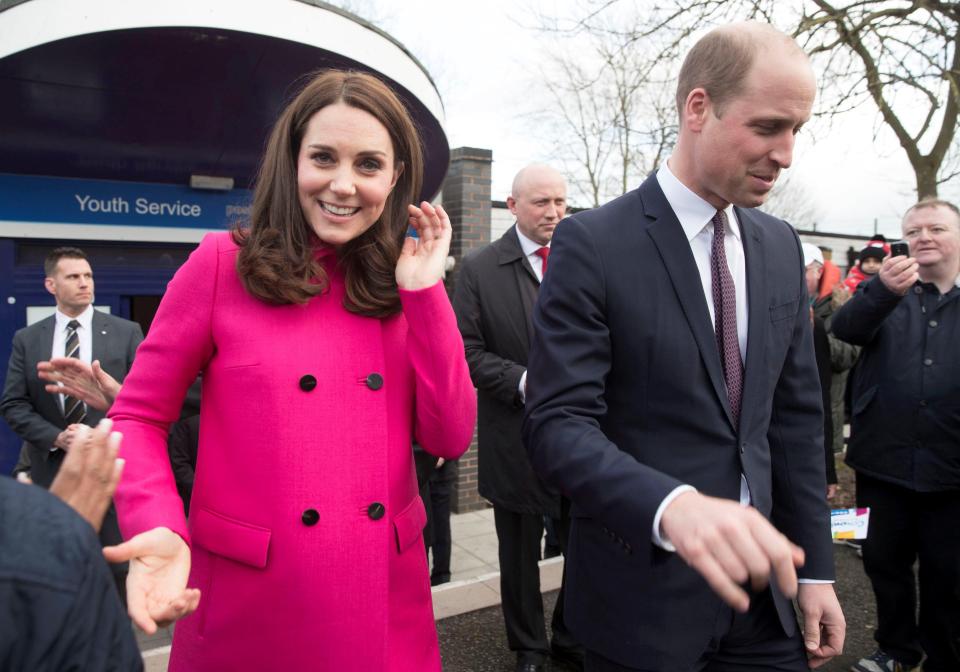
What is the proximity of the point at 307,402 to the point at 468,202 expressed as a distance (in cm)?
589

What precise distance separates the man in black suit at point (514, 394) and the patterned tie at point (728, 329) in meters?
1.79

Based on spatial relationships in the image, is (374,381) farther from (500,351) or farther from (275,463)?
(500,351)

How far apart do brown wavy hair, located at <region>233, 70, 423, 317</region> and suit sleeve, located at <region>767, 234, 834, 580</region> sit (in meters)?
1.13

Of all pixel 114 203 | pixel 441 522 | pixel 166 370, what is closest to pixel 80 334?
pixel 114 203

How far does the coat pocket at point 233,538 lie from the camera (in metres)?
1.74

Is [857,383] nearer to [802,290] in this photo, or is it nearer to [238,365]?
[802,290]

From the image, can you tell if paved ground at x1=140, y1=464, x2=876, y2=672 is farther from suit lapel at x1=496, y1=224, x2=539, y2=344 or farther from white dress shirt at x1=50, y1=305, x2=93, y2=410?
white dress shirt at x1=50, y1=305, x2=93, y2=410

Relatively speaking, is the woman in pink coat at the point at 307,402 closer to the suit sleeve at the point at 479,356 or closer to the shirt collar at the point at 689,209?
the shirt collar at the point at 689,209

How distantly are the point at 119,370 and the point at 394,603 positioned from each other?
3.48 metres

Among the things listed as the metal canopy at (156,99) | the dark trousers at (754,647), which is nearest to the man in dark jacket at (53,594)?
the dark trousers at (754,647)

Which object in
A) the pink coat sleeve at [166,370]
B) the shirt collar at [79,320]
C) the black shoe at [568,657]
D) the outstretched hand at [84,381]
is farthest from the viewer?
the shirt collar at [79,320]

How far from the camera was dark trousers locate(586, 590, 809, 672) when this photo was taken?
1.99m

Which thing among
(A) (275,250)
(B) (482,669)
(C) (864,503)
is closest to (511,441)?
(B) (482,669)

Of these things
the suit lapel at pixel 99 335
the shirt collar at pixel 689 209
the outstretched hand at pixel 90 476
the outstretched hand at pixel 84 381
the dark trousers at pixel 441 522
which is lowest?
the dark trousers at pixel 441 522
